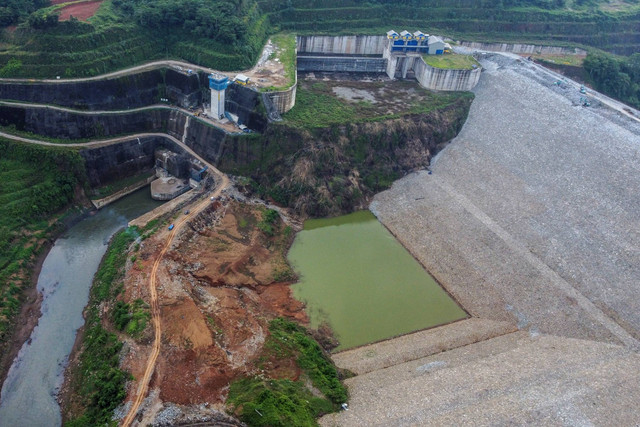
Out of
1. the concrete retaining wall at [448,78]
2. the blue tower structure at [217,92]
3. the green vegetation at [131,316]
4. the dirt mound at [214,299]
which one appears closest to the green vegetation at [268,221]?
the dirt mound at [214,299]

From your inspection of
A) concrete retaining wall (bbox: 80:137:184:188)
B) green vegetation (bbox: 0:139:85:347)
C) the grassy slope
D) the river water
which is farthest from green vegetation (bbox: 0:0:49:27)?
the river water

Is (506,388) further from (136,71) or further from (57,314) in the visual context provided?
(136,71)

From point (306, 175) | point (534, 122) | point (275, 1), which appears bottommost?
point (306, 175)

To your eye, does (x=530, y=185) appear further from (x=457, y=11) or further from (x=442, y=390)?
(x=457, y=11)

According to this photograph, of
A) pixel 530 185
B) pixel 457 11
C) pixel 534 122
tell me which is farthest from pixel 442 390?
pixel 457 11

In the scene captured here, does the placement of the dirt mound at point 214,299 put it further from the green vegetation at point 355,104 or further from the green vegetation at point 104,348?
the green vegetation at point 355,104

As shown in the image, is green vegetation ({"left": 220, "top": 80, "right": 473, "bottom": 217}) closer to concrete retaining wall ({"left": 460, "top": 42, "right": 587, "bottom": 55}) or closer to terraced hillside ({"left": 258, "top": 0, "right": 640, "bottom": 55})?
concrete retaining wall ({"left": 460, "top": 42, "right": 587, "bottom": 55})
